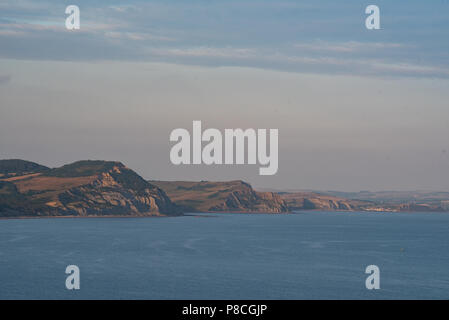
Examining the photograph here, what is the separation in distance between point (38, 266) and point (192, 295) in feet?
165

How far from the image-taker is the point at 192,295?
11275 cm
